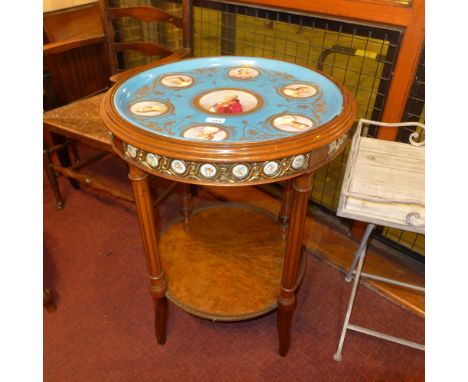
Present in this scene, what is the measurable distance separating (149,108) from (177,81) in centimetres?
Answer: 25

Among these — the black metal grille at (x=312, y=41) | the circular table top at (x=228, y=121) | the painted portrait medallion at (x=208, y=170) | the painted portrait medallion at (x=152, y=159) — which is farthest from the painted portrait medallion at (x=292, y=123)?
the black metal grille at (x=312, y=41)

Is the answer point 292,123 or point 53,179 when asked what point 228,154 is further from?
Answer: point 53,179

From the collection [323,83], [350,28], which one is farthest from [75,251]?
[350,28]

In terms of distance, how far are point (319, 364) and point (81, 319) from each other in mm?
992

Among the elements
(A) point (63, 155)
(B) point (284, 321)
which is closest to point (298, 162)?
(B) point (284, 321)

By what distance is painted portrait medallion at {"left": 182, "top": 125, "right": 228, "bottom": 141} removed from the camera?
97cm

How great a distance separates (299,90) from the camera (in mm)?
1264

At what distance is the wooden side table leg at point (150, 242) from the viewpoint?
1.07m

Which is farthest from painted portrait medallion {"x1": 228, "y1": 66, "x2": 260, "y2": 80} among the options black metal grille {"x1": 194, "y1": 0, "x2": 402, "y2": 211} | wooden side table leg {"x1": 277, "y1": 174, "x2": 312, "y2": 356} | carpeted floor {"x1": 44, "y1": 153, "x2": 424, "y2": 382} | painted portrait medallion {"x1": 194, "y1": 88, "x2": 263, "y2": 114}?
carpeted floor {"x1": 44, "y1": 153, "x2": 424, "y2": 382}

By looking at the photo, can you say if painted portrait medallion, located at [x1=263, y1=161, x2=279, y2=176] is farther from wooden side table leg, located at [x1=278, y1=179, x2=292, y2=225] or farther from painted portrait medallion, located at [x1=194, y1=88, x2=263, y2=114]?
wooden side table leg, located at [x1=278, y1=179, x2=292, y2=225]

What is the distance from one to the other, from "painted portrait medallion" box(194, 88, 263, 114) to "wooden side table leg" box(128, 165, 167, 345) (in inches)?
11.5

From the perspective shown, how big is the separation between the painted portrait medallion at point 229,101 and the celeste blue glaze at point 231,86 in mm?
22

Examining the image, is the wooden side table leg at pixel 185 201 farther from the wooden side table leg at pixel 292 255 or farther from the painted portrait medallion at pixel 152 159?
the painted portrait medallion at pixel 152 159

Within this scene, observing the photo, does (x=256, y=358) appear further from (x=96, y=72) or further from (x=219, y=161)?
(x=96, y=72)
